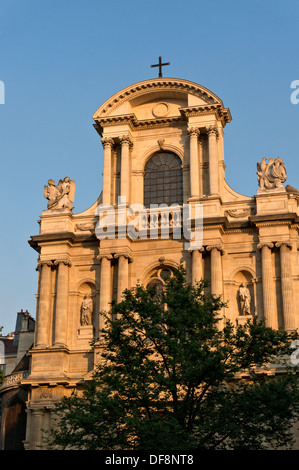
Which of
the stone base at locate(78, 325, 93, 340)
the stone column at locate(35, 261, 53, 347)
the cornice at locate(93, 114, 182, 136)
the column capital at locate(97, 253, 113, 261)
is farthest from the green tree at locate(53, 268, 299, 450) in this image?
the cornice at locate(93, 114, 182, 136)

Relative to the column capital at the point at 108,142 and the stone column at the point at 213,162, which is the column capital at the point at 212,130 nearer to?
the stone column at the point at 213,162

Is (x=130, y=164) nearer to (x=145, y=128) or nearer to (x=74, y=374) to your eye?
(x=145, y=128)

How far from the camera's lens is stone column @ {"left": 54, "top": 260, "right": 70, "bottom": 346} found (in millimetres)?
35406

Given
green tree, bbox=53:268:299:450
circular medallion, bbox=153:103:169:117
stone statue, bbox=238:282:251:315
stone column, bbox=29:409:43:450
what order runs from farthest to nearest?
1. circular medallion, bbox=153:103:169:117
2. stone statue, bbox=238:282:251:315
3. stone column, bbox=29:409:43:450
4. green tree, bbox=53:268:299:450

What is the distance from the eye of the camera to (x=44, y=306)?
3612 centimetres

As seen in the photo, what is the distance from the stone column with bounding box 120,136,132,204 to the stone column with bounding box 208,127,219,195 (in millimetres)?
4041

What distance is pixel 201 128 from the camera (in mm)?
38000

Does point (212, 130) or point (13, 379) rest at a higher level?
point (212, 130)

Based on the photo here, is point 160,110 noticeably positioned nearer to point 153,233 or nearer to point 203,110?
point 203,110

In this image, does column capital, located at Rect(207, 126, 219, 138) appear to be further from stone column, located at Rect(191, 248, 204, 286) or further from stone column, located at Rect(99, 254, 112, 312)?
stone column, located at Rect(99, 254, 112, 312)

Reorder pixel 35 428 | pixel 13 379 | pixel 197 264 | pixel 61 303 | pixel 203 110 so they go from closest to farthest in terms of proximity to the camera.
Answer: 1. pixel 35 428
2. pixel 197 264
3. pixel 61 303
4. pixel 203 110
5. pixel 13 379

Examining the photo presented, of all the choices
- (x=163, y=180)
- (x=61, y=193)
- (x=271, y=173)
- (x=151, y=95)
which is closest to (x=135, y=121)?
(x=151, y=95)

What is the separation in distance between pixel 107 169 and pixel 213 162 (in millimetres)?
5247
